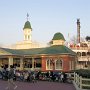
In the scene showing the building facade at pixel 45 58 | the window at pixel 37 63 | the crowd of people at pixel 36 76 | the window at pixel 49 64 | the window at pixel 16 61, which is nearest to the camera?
the crowd of people at pixel 36 76

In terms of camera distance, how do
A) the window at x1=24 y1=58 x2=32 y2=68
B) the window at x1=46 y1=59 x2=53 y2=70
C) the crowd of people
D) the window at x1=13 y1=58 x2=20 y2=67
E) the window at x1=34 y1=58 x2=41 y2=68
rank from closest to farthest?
the crowd of people, the window at x1=46 y1=59 x2=53 y2=70, the window at x1=34 y1=58 x2=41 y2=68, the window at x1=24 y1=58 x2=32 y2=68, the window at x1=13 y1=58 x2=20 y2=67

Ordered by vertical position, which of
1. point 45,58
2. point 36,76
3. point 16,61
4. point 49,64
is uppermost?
point 45,58

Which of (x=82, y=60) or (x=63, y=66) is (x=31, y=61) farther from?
(x=82, y=60)

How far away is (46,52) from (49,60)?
1510 mm

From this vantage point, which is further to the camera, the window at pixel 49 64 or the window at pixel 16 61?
the window at pixel 16 61

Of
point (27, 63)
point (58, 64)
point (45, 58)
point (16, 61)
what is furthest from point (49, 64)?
point (16, 61)

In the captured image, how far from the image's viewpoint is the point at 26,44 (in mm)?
57031

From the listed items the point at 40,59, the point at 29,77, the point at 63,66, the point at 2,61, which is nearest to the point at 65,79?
the point at 29,77

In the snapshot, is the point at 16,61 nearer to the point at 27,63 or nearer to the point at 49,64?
the point at 27,63

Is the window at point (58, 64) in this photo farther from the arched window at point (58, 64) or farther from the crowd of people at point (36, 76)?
the crowd of people at point (36, 76)

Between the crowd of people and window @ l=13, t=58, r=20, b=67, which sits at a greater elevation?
window @ l=13, t=58, r=20, b=67

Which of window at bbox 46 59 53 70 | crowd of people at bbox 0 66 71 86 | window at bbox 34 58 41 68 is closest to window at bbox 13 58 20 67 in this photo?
window at bbox 34 58 41 68

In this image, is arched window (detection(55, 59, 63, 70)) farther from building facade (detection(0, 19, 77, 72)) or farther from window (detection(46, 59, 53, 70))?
window (detection(46, 59, 53, 70))

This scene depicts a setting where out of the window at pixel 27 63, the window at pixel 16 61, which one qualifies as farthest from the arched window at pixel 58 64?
the window at pixel 16 61
